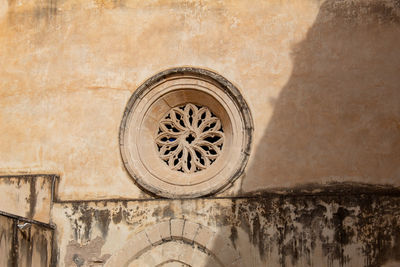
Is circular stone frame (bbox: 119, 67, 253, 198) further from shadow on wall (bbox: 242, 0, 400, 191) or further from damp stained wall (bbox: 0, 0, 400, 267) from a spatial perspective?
shadow on wall (bbox: 242, 0, 400, 191)

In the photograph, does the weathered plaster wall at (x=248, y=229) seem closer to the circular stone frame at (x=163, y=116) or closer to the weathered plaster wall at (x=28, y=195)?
the weathered plaster wall at (x=28, y=195)

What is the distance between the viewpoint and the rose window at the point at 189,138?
1105 centimetres

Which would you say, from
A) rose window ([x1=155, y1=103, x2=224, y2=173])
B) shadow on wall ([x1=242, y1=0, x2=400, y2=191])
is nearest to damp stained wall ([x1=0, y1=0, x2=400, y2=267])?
shadow on wall ([x1=242, y1=0, x2=400, y2=191])

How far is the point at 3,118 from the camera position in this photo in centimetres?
1159

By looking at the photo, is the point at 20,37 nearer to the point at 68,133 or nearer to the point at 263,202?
the point at 68,133

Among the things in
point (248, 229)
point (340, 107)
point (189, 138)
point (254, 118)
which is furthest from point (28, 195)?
point (340, 107)

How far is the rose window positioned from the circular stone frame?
0.26 feet

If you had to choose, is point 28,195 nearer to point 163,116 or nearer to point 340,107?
point 163,116

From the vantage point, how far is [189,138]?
11.2 m

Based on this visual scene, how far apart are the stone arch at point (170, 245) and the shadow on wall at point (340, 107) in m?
0.96

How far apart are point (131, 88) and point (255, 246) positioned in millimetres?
3087

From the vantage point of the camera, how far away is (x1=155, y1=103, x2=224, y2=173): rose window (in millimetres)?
11055

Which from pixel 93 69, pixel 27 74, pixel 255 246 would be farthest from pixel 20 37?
pixel 255 246

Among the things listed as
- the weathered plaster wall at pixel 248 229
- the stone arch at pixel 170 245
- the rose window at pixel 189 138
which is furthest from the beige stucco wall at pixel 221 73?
the stone arch at pixel 170 245
